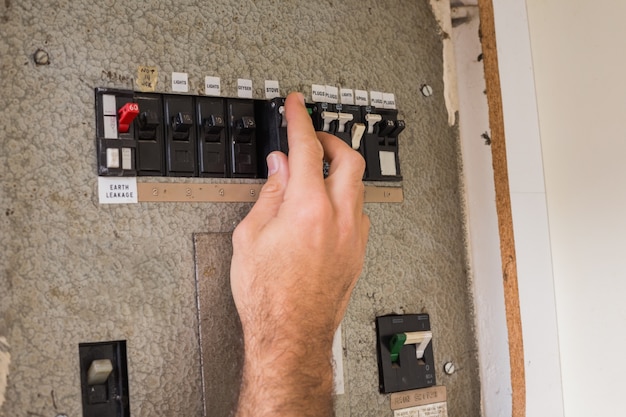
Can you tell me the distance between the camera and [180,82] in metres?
1.14

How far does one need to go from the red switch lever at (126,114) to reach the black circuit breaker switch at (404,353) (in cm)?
57

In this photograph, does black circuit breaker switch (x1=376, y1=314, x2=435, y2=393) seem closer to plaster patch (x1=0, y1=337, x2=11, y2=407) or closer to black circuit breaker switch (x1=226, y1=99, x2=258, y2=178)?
black circuit breaker switch (x1=226, y1=99, x2=258, y2=178)

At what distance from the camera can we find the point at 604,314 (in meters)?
1.35

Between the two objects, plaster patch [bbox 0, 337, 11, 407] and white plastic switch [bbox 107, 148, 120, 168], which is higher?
white plastic switch [bbox 107, 148, 120, 168]

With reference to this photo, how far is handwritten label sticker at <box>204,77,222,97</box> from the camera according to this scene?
116 cm

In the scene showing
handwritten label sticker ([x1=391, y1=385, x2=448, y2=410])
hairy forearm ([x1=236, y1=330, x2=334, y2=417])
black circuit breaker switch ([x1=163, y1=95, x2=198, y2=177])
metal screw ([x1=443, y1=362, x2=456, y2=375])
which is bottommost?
handwritten label sticker ([x1=391, y1=385, x2=448, y2=410])

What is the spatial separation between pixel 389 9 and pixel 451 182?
1.21ft

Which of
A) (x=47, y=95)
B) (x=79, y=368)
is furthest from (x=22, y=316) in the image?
(x=47, y=95)

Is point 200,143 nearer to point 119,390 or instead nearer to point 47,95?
point 47,95

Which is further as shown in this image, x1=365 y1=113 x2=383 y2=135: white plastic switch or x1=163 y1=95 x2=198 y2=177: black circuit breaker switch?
x1=365 y1=113 x2=383 y2=135: white plastic switch

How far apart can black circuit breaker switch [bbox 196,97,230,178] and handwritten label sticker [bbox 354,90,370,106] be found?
0.28m

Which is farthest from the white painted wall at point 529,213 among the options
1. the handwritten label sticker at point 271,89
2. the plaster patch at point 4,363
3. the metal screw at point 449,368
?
the plaster patch at point 4,363

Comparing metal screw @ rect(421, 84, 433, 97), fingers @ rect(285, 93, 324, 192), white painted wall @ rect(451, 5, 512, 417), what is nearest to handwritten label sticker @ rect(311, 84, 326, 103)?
fingers @ rect(285, 93, 324, 192)

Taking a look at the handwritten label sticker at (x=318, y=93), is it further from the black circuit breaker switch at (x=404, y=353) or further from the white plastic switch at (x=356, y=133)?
the black circuit breaker switch at (x=404, y=353)
